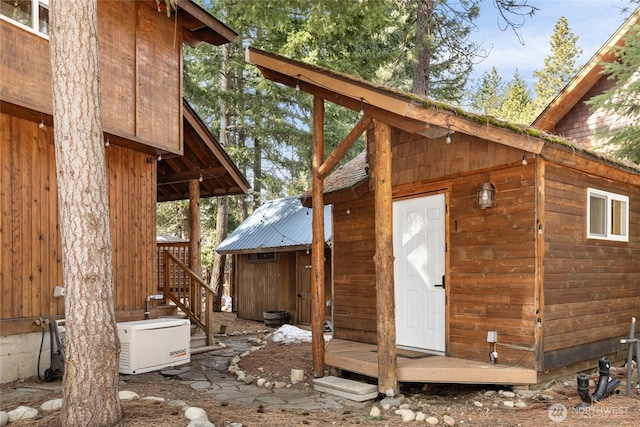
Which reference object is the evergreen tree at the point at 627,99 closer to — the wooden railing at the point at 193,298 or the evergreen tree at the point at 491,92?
the wooden railing at the point at 193,298

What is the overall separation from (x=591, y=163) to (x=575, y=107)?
6.95m

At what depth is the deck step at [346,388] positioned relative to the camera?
5.89 m

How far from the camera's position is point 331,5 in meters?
8.00

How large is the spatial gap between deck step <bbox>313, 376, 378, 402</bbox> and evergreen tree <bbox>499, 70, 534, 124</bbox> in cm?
2279

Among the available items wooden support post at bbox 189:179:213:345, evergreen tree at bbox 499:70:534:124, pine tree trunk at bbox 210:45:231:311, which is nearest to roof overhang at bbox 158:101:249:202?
wooden support post at bbox 189:179:213:345

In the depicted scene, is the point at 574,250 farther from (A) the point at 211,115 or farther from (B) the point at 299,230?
(A) the point at 211,115

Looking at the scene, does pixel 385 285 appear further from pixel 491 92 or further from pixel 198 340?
pixel 491 92

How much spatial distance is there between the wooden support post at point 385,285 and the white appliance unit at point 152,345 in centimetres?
310

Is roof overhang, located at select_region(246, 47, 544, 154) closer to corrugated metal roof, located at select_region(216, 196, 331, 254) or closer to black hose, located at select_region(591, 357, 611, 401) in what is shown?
black hose, located at select_region(591, 357, 611, 401)

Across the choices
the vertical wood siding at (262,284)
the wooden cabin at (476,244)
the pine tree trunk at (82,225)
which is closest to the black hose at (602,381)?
the wooden cabin at (476,244)

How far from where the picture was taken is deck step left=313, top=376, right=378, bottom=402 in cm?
589

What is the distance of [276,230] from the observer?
47.8 ft

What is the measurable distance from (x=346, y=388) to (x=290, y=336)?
5033 millimetres

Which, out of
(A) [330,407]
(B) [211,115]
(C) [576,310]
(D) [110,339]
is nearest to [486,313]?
(C) [576,310]
